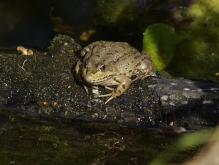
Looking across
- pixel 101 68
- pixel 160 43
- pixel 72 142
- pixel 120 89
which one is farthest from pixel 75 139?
pixel 160 43

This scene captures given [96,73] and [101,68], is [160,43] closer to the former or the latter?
[101,68]

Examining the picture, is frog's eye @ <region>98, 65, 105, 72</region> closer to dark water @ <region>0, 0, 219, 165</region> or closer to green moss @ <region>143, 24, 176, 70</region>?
dark water @ <region>0, 0, 219, 165</region>

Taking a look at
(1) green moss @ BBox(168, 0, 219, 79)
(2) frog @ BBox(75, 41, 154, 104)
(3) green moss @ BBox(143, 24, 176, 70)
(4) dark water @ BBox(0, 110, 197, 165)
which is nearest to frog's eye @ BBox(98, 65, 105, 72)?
(2) frog @ BBox(75, 41, 154, 104)

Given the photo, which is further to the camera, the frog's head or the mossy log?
the frog's head

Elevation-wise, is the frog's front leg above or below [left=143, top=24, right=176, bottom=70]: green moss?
below

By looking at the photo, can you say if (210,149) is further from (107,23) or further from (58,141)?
(107,23)

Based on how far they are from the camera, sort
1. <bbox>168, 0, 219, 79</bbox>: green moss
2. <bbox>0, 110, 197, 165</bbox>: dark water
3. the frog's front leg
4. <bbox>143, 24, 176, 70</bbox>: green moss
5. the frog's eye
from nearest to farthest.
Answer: <bbox>0, 110, 197, 165</bbox>: dark water → the frog's front leg → the frog's eye → <bbox>143, 24, 176, 70</bbox>: green moss → <bbox>168, 0, 219, 79</bbox>: green moss

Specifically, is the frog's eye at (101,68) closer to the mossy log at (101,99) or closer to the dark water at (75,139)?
the mossy log at (101,99)
